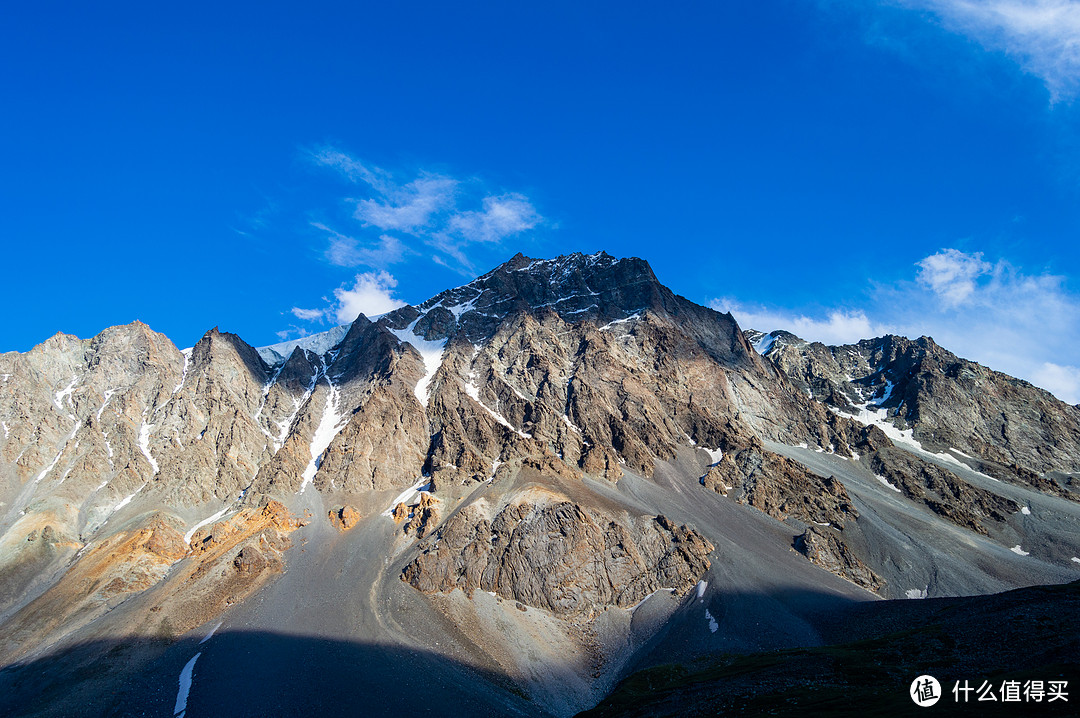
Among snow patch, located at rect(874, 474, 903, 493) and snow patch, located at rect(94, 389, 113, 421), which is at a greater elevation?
snow patch, located at rect(94, 389, 113, 421)

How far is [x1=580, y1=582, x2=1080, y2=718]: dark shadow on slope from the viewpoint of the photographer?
36969 mm

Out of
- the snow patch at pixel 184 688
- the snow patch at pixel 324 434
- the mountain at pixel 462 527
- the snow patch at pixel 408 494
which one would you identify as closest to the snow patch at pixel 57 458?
the mountain at pixel 462 527

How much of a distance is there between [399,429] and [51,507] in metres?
84.9

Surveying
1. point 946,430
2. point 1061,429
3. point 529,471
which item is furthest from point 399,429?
point 1061,429

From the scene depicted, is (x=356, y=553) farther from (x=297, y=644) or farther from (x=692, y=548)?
(x=692, y=548)

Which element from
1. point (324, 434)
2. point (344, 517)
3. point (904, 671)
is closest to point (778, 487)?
point (904, 671)

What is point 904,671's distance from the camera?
5047cm

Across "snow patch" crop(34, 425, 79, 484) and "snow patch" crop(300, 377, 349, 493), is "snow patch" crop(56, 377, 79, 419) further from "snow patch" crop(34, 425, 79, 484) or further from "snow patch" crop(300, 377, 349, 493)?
"snow patch" crop(300, 377, 349, 493)

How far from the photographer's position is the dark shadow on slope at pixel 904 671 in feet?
121

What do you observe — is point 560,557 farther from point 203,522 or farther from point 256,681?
point 203,522

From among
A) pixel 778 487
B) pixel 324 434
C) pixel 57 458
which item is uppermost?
pixel 324 434

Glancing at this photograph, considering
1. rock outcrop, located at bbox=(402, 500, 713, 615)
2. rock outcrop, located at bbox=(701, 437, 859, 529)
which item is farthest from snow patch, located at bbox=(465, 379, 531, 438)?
rock outcrop, located at bbox=(701, 437, 859, 529)

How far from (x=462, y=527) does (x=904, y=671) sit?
279ft

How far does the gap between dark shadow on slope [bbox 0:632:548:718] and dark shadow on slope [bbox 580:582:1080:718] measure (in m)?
22.2
